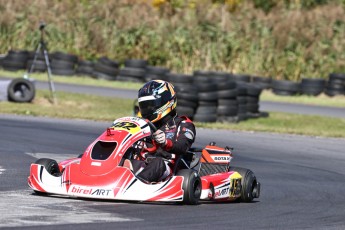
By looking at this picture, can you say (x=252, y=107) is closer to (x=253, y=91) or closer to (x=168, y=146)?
(x=253, y=91)

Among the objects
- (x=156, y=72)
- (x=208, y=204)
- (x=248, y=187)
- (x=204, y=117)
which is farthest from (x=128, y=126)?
(x=156, y=72)

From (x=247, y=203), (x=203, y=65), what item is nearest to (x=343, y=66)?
(x=203, y=65)

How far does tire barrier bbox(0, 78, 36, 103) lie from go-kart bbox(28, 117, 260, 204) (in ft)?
38.4

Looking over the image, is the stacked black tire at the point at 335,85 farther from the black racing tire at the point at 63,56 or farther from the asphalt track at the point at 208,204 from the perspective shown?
the asphalt track at the point at 208,204

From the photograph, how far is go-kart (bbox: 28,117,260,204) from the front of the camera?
25.3 ft

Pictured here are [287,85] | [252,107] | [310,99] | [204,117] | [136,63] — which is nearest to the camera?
[204,117]

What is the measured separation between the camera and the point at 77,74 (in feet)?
92.5

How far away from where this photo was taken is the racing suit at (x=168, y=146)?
26.1 feet

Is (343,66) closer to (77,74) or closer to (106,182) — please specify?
(77,74)

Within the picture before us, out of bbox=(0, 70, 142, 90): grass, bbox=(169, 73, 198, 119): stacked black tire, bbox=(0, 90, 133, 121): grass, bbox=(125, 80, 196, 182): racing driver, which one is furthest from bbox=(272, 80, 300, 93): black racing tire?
bbox=(125, 80, 196, 182): racing driver

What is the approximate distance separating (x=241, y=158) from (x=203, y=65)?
17.1 m

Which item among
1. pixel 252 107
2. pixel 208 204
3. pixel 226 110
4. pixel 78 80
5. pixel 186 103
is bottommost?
pixel 78 80

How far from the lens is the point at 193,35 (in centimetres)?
3052

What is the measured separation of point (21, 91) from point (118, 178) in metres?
12.9
